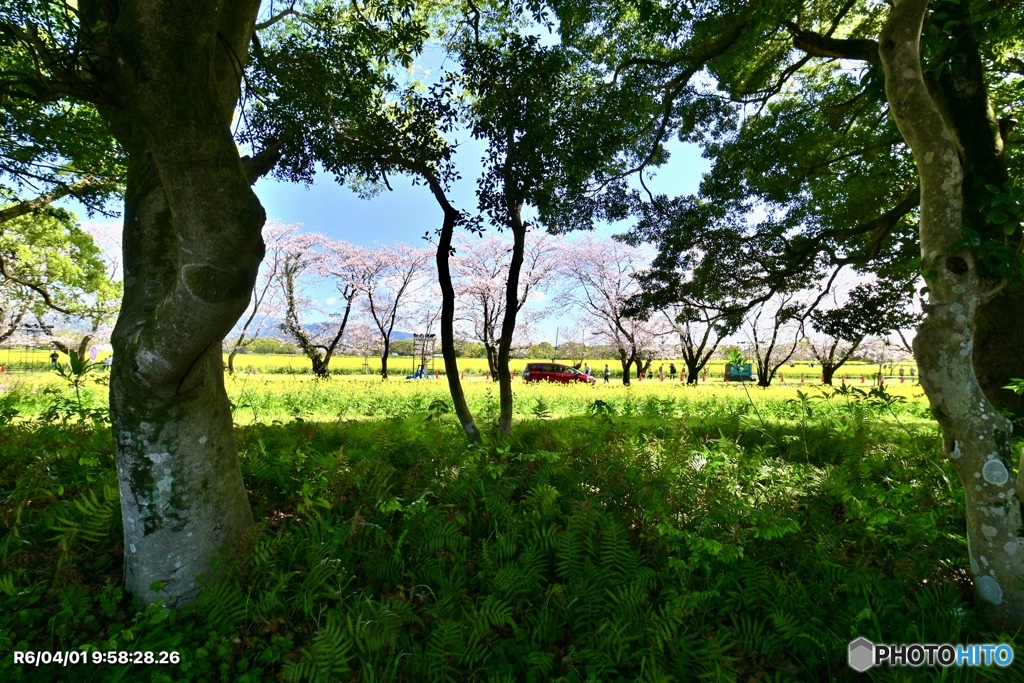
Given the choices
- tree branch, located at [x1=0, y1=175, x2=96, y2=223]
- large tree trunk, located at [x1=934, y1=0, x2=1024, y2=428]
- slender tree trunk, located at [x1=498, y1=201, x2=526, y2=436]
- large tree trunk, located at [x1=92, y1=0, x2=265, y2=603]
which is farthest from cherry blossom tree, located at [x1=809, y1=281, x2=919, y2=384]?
tree branch, located at [x1=0, y1=175, x2=96, y2=223]

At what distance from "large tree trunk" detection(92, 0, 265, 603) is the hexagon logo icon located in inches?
146

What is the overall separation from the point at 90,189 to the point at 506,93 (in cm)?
724

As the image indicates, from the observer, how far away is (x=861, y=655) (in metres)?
2.43

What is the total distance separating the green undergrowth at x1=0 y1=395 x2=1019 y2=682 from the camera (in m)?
2.35

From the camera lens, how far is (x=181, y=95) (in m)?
2.24

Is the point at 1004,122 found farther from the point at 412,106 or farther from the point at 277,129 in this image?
the point at 277,129

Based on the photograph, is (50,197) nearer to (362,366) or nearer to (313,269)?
(313,269)

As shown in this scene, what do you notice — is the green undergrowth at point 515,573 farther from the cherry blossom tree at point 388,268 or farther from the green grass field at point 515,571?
the cherry blossom tree at point 388,268

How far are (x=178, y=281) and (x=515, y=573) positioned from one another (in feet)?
8.42

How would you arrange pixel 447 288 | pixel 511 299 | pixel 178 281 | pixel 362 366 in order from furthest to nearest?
pixel 362 366 < pixel 511 299 < pixel 447 288 < pixel 178 281

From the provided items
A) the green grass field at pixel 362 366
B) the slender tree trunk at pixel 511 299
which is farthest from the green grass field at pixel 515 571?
the green grass field at pixel 362 366

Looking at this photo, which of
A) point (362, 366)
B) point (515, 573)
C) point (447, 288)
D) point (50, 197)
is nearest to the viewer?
point (515, 573)

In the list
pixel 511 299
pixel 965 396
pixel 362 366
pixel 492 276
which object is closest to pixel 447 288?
pixel 511 299

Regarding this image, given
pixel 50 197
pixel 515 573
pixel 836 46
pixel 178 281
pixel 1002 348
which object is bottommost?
pixel 515 573
